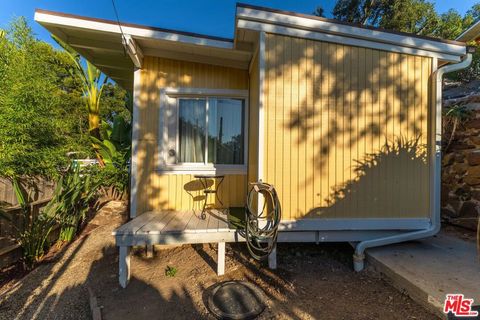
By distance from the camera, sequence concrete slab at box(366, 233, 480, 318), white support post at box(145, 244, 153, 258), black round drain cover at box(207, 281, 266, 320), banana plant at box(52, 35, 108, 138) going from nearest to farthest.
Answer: concrete slab at box(366, 233, 480, 318) → black round drain cover at box(207, 281, 266, 320) → white support post at box(145, 244, 153, 258) → banana plant at box(52, 35, 108, 138)

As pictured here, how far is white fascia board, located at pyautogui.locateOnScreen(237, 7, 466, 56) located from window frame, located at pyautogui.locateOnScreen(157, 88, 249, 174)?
1304mm

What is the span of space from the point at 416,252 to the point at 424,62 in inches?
101

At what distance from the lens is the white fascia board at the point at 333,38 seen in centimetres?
305

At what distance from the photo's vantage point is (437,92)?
10.7 feet

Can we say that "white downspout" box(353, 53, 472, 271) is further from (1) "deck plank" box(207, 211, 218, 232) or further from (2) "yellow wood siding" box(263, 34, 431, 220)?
(1) "deck plank" box(207, 211, 218, 232)

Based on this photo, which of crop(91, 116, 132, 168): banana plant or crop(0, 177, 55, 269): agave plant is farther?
crop(91, 116, 132, 168): banana plant

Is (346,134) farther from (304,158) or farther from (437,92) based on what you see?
(437,92)

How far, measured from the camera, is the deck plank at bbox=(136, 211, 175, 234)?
2.95 meters

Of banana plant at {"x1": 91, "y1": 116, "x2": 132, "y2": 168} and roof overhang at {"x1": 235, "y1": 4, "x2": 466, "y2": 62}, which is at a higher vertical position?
roof overhang at {"x1": 235, "y1": 4, "x2": 466, "y2": 62}

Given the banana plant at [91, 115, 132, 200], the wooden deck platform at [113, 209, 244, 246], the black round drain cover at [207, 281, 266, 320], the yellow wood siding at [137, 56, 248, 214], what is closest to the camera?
the black round drain cover at [207, 281, 266, 320]

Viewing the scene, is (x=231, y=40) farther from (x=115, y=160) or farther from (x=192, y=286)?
(x=115, y=160)

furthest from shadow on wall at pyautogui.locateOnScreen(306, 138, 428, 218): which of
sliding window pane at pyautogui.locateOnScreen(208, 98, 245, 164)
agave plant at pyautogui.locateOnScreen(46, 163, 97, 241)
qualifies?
agave plant at pyautogui.locateOnScreen(46, 163, 97, 241)

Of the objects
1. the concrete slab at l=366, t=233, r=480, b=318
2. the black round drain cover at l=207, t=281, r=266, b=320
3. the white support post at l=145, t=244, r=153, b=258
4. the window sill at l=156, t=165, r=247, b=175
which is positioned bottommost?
the black round drain cover at l=207, t=281, r=266, b=320

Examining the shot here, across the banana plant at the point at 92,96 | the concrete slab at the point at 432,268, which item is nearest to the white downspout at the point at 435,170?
the concrete slab at the point at 432,268
